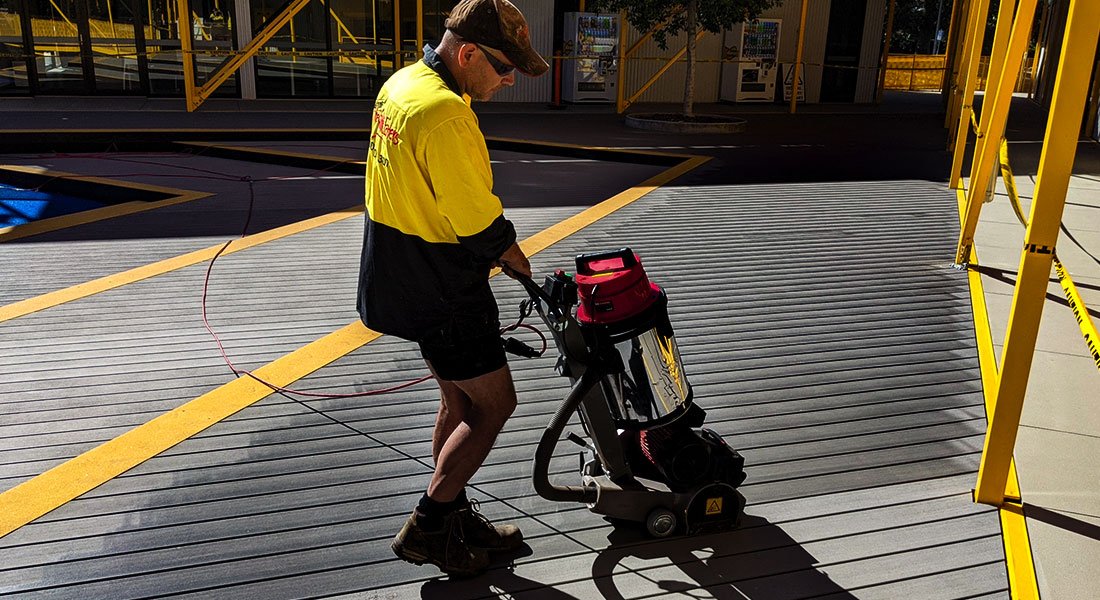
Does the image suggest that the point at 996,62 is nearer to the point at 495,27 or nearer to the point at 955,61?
the point at 495,27

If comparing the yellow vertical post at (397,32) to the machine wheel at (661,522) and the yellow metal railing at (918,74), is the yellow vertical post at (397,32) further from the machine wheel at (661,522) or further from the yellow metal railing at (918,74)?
the yellow metal railing at (918,74)

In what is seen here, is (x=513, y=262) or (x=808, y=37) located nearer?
(x=513, y=262)

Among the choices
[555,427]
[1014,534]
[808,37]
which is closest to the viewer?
[555,427]

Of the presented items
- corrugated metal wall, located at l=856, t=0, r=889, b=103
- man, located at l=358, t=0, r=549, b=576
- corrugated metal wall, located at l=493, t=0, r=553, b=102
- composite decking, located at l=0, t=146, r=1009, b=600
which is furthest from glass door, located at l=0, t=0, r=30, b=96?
corrugated metal wall, located at l=856, t=0, r=889, b=103

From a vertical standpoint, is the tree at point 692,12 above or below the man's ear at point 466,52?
above

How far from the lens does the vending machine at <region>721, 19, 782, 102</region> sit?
2003 cm

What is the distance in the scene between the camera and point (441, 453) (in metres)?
2.84

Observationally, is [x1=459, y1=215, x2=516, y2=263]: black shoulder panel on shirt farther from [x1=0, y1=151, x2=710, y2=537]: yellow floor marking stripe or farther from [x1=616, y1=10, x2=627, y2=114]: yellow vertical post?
[x1=616, y1=10, x2=627, y2=114]: yellow vertical post

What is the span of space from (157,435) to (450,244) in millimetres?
1955

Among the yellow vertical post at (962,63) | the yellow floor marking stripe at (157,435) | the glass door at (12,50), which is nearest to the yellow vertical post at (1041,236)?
the yellow floor marking stripe at (157,435)

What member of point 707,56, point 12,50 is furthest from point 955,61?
point 12,50

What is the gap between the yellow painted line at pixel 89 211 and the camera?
7.25m

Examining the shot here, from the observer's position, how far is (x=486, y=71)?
8.63ft

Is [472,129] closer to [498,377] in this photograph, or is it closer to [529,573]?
[498,377]
